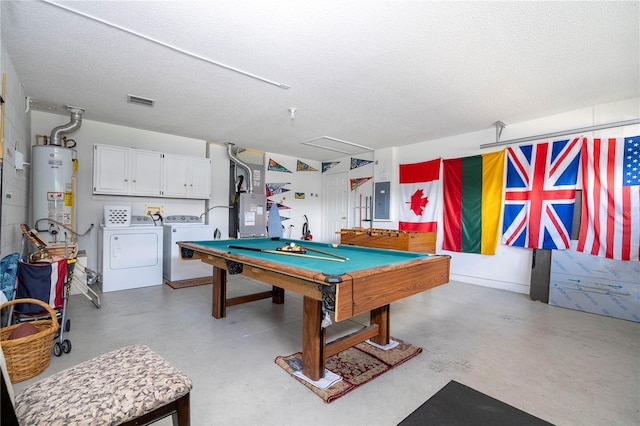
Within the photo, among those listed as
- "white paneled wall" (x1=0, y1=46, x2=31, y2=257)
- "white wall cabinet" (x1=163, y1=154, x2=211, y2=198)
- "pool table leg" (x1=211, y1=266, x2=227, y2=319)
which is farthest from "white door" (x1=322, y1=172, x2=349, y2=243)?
"white paneled wall" (x1=0, y1=46, x2=31, y2=257)

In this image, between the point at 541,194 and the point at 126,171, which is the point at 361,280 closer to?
the point at 541,194

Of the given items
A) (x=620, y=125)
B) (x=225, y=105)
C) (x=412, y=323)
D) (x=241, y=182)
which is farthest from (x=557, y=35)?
(x=241, y=182)

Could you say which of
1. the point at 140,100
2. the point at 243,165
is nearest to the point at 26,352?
the point at 140,100

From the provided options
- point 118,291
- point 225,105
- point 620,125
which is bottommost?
point 118,291

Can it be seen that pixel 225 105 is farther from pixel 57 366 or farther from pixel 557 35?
pixel 557 35

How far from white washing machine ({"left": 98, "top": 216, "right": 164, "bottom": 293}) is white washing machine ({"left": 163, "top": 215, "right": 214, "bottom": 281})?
17 centimetres

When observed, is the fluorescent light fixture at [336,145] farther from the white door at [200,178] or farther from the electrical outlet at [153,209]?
the electrical outlet at [153,209]

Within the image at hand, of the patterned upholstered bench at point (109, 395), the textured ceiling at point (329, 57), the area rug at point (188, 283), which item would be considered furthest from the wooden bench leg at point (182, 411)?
the area rug at point (188, 283)

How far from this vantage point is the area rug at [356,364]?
1.91 meters

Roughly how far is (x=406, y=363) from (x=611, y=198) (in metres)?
3.44

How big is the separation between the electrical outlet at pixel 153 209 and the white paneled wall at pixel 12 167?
1.75 m

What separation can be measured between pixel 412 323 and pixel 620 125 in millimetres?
3448

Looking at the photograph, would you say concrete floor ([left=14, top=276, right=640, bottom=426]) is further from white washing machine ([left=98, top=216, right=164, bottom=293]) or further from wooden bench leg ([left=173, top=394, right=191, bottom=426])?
wooden bench leg ([left=173, top=394, right=191, bottom=426])

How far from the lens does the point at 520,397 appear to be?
186 cm
